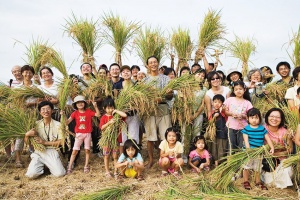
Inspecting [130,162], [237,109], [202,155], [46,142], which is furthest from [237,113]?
[46,142]

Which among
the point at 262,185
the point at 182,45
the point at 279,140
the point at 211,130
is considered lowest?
the point at 262,185

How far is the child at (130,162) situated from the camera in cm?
365

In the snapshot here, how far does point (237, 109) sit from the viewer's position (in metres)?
3.67

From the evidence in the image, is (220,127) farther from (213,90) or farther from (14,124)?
(14,124)

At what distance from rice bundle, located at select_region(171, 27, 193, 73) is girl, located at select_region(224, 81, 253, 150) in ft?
5.62

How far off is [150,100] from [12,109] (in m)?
1.88

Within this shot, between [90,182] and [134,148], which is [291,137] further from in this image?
[90,182]

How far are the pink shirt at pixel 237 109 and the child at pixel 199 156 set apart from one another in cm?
44

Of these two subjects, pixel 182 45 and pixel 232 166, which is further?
pixel 182 45

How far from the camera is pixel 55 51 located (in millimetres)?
4426

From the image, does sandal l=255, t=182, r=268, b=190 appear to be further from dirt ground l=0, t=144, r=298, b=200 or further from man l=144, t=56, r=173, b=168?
man l=144, t=56, r=173, b=168

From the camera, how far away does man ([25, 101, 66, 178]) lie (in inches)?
153

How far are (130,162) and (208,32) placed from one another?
2950mm

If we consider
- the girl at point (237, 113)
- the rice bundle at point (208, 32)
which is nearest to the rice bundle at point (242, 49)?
the rice bundle at point (208, 32)
